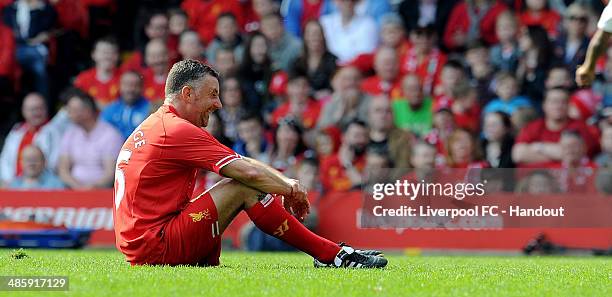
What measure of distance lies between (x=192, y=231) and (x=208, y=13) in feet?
34.4

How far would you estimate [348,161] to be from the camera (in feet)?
50.9

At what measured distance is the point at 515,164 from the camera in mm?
14805

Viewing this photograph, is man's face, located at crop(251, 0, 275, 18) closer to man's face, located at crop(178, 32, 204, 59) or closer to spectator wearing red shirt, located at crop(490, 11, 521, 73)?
man's face, located at crop(178, 32, 204, 59)

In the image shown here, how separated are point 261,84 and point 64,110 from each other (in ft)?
9.92

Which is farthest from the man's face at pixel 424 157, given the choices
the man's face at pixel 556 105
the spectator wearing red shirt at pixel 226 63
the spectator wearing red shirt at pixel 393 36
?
the spectator wearing red shirt at pixel 226 63

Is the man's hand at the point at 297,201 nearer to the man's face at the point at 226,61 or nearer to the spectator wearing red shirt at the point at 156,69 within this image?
the man's face at the point at 226,61

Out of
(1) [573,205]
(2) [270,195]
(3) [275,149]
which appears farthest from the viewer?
(3) [275,149]

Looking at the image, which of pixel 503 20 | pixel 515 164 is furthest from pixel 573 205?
pixel 503 20

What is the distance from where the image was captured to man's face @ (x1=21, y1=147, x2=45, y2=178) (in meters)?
16.2

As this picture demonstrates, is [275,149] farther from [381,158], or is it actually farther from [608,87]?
[608,87]

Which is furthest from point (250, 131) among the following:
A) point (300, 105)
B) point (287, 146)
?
point (300, 105)

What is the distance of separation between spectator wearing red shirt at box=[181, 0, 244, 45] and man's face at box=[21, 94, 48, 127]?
2675 millimetres

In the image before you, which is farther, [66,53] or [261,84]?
[66,53]

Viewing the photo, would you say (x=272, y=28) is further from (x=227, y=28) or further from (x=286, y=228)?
(x=286, y=228)
